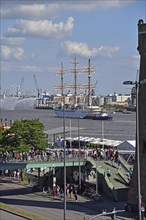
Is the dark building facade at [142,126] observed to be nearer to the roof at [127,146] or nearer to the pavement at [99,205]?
the pavement at [99,205]

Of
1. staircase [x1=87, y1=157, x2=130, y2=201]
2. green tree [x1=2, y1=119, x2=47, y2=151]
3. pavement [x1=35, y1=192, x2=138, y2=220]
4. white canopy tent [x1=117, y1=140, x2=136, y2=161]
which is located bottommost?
pavement [x1=35, y1=192, x2=138, y2=220]

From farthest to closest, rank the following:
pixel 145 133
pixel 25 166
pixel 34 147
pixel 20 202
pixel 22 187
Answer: pixel 34 147, pixel 22 187, pixel 25 166, pixel 20 202, pixel 145 133

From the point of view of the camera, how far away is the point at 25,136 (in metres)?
64.3

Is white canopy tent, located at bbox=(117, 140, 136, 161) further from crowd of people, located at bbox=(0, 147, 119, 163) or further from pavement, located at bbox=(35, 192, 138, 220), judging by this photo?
pavement, located at bbox=(35, 192, 138, 220)

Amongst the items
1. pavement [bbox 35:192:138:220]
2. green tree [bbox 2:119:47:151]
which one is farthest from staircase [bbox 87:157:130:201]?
green tree [bbox 2:119:47:151]

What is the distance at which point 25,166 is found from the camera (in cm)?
5269

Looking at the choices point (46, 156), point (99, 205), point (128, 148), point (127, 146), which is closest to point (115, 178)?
point (46, 156)

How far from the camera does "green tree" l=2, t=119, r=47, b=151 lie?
63.0 metres

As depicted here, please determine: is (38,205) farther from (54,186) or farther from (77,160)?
(77,160)

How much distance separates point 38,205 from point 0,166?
583 cm

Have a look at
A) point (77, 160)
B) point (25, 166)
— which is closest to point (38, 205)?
point (25, 166)

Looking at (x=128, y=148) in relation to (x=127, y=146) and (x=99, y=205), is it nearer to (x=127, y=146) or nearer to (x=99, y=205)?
(x=127, y=146)

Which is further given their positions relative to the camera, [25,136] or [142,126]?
[25,136]

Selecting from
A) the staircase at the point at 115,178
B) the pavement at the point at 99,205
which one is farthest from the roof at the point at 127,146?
the pavement at the point at 99,205
